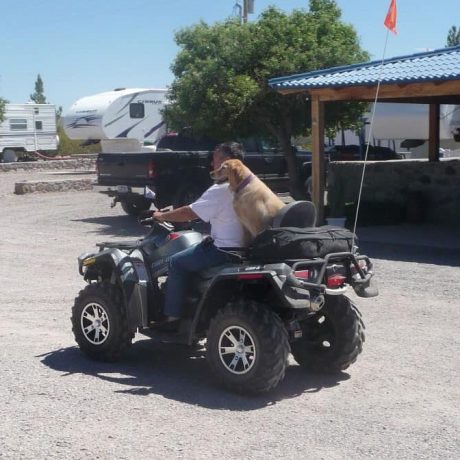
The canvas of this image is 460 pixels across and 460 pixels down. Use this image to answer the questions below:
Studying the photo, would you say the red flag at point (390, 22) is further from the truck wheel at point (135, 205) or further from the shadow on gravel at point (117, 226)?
the truck wheel at point (135, 205)

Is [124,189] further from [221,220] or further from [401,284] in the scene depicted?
[221,220]

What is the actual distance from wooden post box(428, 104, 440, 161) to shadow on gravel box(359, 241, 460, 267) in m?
4.47

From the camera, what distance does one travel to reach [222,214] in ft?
21.2

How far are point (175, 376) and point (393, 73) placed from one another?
9.30 metres

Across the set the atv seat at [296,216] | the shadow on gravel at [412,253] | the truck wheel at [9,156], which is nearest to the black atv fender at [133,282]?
the atv seat at [296,216]

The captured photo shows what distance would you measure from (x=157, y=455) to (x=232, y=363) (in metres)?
1.28

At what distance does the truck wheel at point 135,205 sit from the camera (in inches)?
735

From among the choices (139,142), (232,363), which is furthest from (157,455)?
(139,142)

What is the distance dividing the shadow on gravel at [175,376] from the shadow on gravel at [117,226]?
28.3ft

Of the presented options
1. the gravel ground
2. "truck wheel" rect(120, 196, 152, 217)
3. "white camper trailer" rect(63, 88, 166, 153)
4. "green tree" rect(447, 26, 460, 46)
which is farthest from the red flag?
"green tree" rect(447, 26, 460, 46)

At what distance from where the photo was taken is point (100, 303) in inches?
270

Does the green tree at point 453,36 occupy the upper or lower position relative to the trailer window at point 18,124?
upper

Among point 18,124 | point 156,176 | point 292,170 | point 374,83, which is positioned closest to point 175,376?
point 374,83

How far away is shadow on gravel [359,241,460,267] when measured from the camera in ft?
40.6
